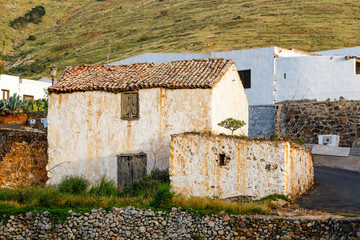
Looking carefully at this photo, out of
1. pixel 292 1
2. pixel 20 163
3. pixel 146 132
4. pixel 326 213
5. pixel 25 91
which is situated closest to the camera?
pixel 326 213

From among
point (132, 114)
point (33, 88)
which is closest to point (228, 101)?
point (132, 114)

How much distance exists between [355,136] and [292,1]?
40.6 m

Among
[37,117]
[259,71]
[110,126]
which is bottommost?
[110,126]

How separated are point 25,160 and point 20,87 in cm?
1644

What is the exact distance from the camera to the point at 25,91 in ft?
131

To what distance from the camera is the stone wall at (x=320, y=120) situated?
96.7 ft

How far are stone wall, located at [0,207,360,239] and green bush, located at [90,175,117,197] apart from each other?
2.73m

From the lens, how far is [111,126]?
2319cm

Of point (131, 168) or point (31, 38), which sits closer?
point (131, 168)

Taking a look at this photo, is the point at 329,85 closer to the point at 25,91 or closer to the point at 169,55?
the point at 169,55

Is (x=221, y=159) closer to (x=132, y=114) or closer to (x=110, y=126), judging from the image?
(x=132, y=114)

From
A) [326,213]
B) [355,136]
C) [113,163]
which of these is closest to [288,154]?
[326,213]

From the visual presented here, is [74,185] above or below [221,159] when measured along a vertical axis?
below

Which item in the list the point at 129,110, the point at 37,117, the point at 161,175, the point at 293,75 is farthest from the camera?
the point at 37,117
